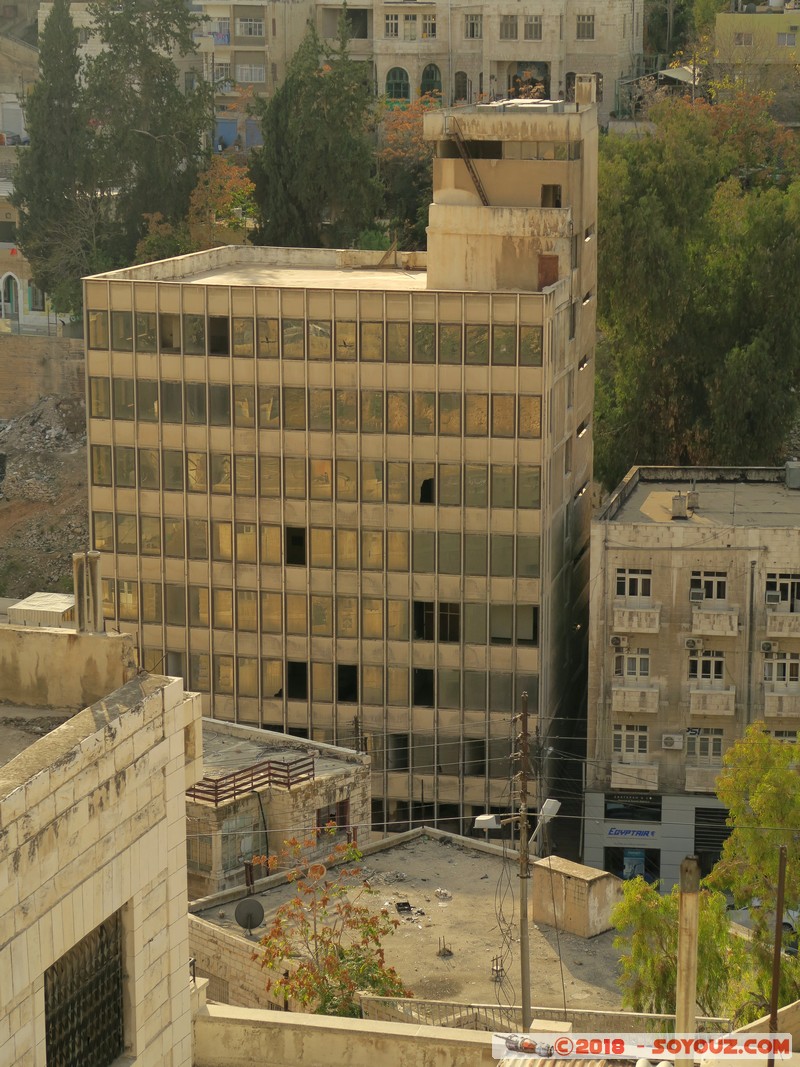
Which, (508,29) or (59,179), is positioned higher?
(508,29)

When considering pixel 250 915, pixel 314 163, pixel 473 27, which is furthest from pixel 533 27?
pixel 250 915

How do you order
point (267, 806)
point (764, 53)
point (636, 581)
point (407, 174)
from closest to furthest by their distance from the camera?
1. point (267, 806)
2. point (636, 581)
3. point (407, 174)
4. point (764, 53)

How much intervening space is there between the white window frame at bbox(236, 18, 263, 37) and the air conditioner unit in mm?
72034

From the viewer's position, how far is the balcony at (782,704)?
63969mm

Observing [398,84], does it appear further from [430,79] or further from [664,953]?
[664,953]

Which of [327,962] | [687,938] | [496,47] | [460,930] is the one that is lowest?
[460,930]

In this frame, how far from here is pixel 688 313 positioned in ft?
287

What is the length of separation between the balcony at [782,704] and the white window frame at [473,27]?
220 feet

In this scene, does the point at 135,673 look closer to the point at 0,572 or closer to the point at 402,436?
the point at 402,436

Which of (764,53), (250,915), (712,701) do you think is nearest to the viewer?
(250,915)

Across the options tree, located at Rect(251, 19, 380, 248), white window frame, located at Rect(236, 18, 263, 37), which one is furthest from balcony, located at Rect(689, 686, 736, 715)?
white window frame, located at Rect(236, 18, 263, 37)

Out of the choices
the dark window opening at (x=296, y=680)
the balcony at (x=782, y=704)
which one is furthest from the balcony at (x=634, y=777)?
the dark window opening at (x=296, y=680)

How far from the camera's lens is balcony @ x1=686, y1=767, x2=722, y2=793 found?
64875mm

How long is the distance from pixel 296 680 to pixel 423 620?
15.4ft
